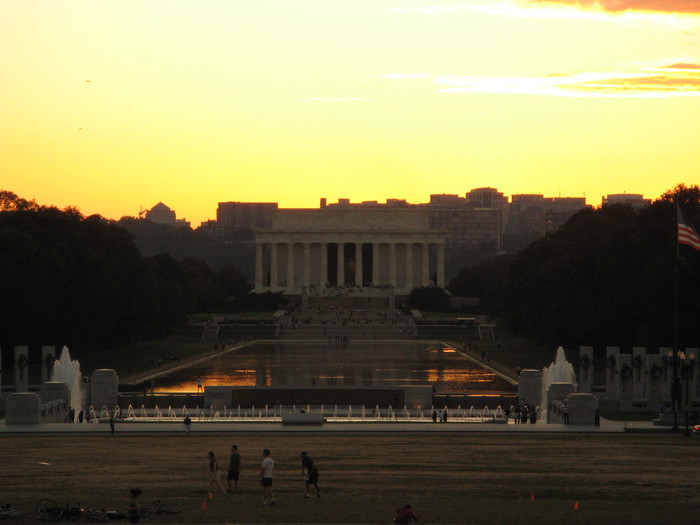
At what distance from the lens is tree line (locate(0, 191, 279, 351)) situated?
77125 millimetres

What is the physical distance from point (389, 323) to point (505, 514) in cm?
9048

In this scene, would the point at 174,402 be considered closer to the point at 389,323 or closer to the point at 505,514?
the point at 505,514

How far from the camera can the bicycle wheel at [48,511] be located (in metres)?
27.8

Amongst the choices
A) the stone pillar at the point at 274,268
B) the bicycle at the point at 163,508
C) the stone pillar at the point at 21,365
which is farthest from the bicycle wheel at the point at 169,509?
the stone pillar at the point at 274,268

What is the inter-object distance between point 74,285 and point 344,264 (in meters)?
89.1

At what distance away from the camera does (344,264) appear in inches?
6781

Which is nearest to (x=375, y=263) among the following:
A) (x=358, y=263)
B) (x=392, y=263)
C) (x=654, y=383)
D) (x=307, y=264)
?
(x=358, y=263)

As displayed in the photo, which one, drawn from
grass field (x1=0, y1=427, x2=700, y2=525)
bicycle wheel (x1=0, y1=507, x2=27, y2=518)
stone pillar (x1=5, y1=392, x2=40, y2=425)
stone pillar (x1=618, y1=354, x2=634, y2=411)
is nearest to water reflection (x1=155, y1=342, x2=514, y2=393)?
stone pillar (x1=618, y1=354, x2=634, y2=411)

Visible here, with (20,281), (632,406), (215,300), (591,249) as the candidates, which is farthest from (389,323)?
(632,406)

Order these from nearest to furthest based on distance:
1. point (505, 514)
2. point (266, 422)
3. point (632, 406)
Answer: point (505, 514) < point (266, 422) < point (632, 406)

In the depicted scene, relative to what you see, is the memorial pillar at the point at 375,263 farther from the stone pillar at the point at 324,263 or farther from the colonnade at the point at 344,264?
the stone pillar at the point at 324,263

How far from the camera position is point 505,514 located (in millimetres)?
28703

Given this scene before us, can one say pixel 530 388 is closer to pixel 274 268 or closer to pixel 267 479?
pixel 267 479

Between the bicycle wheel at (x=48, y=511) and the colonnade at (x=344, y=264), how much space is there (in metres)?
138
